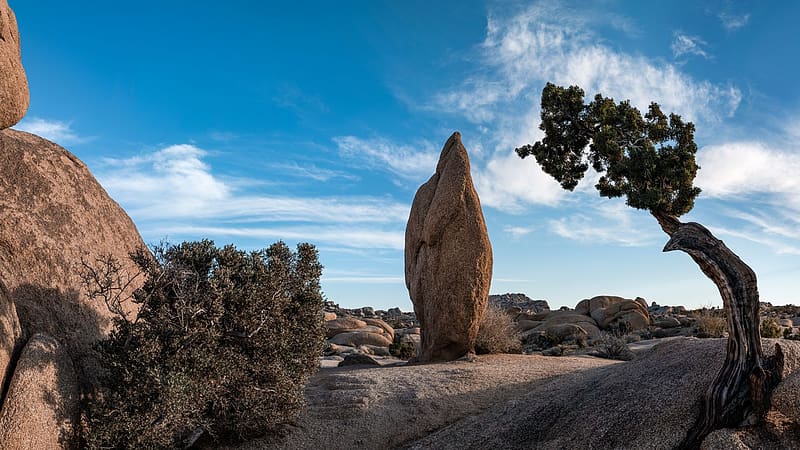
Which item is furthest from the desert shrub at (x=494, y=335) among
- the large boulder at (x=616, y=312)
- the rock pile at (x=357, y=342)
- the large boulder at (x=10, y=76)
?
the large boulder at (x=616, y=312)

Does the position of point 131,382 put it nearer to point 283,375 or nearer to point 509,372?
point 283,375

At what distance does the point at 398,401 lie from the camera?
11.8 meters

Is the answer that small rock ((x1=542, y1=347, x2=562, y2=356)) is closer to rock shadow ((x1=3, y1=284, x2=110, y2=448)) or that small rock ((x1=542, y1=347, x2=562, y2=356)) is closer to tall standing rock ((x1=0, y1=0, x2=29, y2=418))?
rock shadow ((x1=3, y1=284, x2=110, y2=448))

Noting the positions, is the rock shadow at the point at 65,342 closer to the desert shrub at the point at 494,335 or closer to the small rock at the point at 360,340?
the desert shrub at the point at 494,335

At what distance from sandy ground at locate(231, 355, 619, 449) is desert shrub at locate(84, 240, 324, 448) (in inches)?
33.4

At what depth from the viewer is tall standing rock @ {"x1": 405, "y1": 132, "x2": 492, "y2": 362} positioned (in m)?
16.6

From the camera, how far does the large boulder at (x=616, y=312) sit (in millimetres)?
32312

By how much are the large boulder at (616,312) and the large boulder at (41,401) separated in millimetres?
28799

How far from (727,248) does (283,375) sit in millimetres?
7280

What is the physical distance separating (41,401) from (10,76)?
15.9 ft

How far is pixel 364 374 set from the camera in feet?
46.0

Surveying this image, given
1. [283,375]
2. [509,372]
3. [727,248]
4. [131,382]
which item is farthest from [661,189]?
[131,382]

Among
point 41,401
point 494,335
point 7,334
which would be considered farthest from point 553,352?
point 7,334

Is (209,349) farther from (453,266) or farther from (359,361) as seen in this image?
(359,361)
